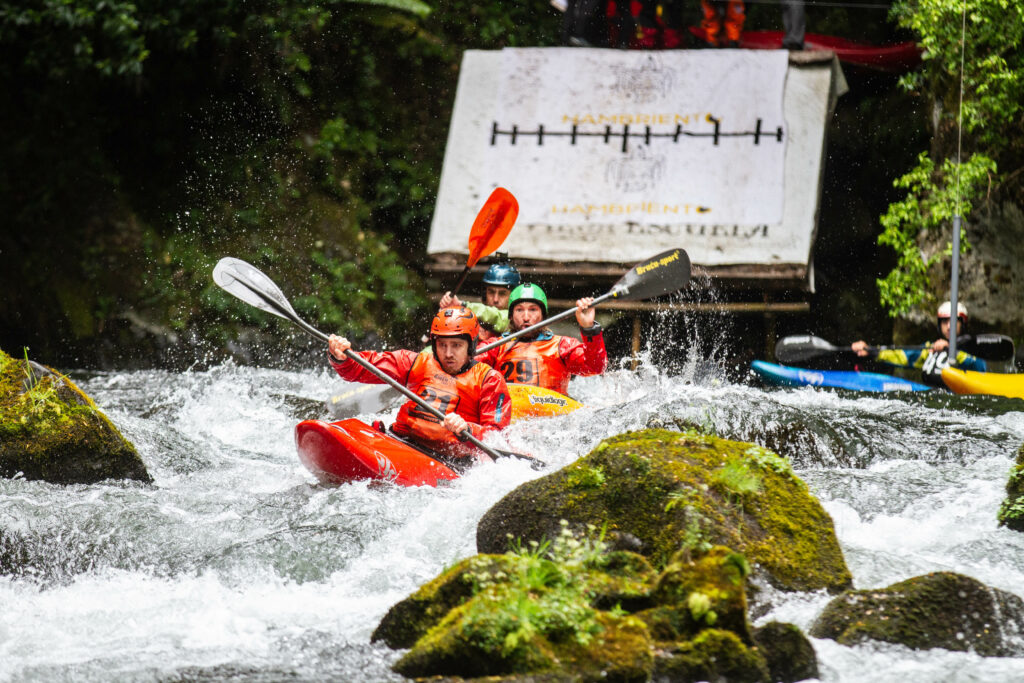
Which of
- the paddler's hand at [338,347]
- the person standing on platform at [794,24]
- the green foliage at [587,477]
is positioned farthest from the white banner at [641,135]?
the green foliage at [587,477]

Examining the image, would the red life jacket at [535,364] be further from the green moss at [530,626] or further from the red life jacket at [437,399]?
the green moss at [530,626]

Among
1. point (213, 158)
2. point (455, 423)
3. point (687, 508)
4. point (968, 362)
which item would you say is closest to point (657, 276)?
point (455, 423)

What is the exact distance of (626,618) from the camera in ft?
9.40

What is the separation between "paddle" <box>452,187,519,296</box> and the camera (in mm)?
7457

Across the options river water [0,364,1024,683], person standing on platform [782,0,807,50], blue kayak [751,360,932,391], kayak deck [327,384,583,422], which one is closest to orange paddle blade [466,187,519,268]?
kayak deck [327,384,583,422]

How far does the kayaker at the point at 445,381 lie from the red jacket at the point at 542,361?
1.32 meters

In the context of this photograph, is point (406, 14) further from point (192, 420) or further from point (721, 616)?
point (721, 616)

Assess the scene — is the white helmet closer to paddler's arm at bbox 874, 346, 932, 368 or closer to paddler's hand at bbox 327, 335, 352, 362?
paddler's arm at bbox 874, 346, 932, 368

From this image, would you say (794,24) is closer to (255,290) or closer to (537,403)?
(537,403)

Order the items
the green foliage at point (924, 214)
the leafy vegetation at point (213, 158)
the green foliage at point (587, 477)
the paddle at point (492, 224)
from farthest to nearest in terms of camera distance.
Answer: the leafy vegetation at point (213, 158) → the green foliage at point (924, 214) → the paddle at point (492, 224) → the green foliage at point (587, 477)

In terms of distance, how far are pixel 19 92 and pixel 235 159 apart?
2.43m

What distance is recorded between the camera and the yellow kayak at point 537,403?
21.1 ft

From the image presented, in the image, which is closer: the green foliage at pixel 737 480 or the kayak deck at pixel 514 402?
the green foliage at pixel 737 480

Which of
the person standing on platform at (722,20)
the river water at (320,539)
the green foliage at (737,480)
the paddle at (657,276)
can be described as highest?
the person standing on platform at (722,20)
